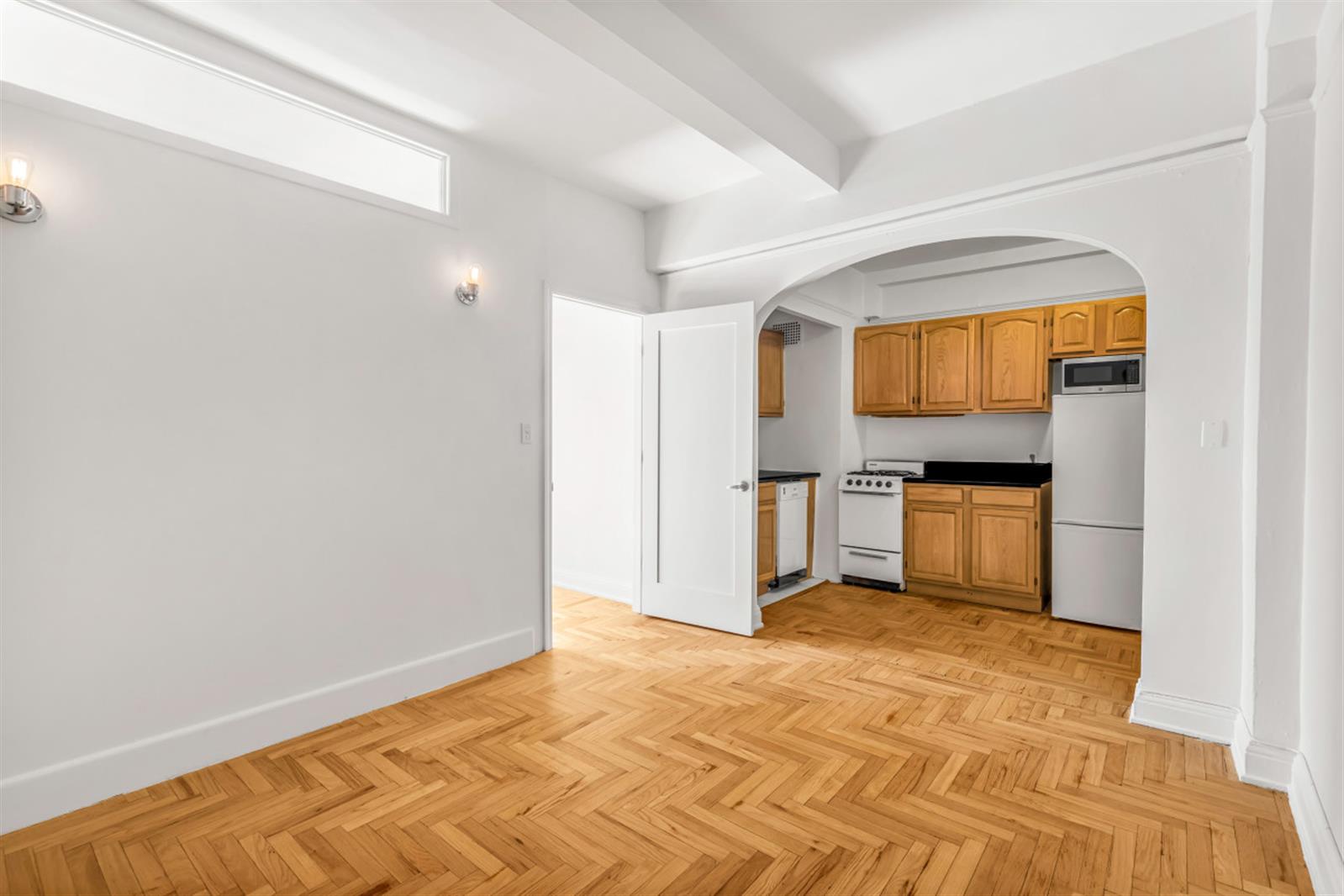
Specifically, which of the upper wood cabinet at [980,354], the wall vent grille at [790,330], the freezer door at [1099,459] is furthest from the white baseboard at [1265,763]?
the wall vent grille at [790,330]

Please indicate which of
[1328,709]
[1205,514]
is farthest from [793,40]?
[1328,709]

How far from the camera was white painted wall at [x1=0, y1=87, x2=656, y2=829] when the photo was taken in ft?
6.91

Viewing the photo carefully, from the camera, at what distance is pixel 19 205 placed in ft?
6.63

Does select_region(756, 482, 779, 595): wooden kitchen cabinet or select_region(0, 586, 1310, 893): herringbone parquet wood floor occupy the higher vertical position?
select_region(756, 482, 779, 595): wooden kitchen cabinet

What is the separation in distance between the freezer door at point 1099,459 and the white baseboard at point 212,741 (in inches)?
144

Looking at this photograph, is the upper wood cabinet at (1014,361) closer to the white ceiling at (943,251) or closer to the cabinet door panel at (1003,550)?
the white ceiling at (943,251)

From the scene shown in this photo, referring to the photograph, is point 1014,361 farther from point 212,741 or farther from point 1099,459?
point 212,741

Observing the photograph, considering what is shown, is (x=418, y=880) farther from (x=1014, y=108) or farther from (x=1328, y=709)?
(x=1014, y=108)

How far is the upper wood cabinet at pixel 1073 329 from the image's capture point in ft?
15.2

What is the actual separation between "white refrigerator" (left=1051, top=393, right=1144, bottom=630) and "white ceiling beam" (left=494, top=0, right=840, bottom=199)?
7.44 ft

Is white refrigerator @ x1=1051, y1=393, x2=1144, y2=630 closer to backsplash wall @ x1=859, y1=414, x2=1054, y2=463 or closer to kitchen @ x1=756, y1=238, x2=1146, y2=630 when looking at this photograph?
kitchen @ x1=756, y1=238, x2=1146, y2=630

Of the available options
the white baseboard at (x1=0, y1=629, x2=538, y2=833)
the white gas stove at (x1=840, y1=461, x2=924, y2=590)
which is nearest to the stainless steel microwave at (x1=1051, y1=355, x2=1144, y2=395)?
the white gas stove at (x1=840, y1=461, x2=924, y2=590)

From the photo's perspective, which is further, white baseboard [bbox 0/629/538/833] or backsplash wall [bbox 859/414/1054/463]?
backsplash wall [bbox 859/414/1054/463]

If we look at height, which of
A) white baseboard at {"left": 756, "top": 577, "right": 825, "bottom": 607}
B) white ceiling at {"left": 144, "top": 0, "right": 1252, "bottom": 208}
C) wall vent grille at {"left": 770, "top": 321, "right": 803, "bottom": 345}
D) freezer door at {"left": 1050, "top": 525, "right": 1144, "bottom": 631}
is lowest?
white baseboard at {"left": 756, "top": 577, "right": 825, "bottom": 607}
